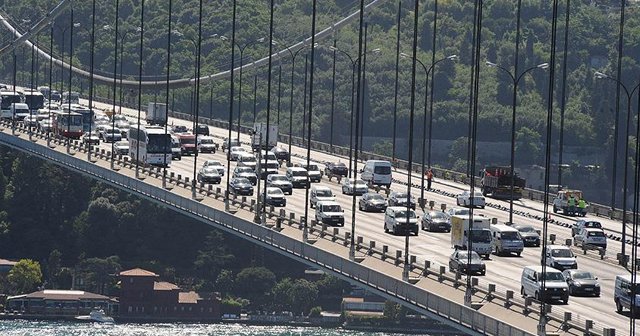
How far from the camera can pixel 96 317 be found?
604 feet

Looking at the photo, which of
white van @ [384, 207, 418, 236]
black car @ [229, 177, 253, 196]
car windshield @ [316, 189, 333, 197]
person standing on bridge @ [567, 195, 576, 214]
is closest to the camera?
white van @ [384, 207, 418, 236]

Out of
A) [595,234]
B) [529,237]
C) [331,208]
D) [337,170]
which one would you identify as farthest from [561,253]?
[337,170]

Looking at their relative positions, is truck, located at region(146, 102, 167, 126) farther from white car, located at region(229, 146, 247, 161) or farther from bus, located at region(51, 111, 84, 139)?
white car, located at region(229, 146, 247, 161)

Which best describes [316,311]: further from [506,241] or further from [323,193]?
[506,241]

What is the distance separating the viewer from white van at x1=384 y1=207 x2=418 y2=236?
10238 centimetres

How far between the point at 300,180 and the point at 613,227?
2582cm

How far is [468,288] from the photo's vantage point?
250 feet

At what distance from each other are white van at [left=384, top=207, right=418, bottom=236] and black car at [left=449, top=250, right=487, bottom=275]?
15.4 metres

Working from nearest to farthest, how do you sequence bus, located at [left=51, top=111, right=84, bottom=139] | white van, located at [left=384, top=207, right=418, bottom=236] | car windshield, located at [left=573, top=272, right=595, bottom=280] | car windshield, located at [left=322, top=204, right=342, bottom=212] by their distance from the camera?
car windshield, located at [left=573, top=272, right=595, bottom=280] < white van, located at [left=384, top=207, right=418, bottom=236] < car windshield, located at [left=322, top=204, right=342, bottom=212] < bus, located at [left=51, top=111, right=84, bottom=139]

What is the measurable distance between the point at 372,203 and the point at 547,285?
3898cm

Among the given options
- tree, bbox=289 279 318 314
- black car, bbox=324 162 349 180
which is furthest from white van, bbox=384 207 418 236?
tree, bbox=289 279 318 314

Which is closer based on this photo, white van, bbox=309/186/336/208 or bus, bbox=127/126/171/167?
white van, bbox=309/186/336/208

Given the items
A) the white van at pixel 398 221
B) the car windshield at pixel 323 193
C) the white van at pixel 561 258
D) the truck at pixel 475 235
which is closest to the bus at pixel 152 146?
the car windshield at pixel 323 193

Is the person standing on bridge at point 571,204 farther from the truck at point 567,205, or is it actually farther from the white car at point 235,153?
the white car at point 235,153
